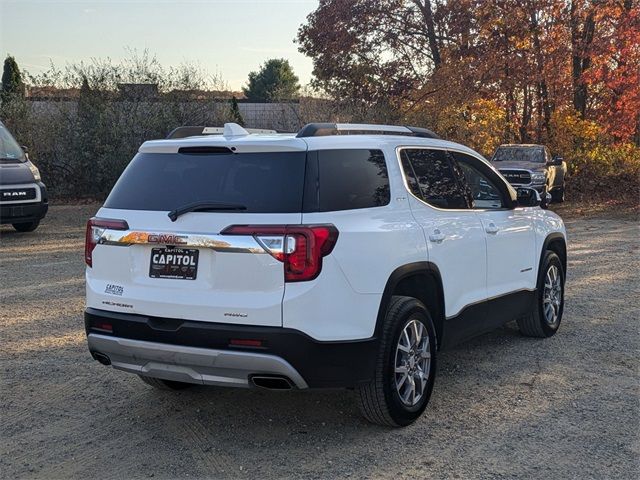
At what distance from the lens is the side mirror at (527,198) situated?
6.13 meters

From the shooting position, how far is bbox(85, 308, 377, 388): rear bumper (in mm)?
3811

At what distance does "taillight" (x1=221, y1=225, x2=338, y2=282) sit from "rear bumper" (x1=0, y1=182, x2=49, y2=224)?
10339 millimetres

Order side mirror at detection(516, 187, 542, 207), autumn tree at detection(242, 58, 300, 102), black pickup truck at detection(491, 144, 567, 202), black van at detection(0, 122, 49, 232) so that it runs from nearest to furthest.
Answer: side mirror at detection(516, 187, 542, 207) → black van at detection(0, 122, 49, 232) → black pickup truck at detection(491, 144, 567, 202) → autumn tree at detection(242, 58, 300, 102)

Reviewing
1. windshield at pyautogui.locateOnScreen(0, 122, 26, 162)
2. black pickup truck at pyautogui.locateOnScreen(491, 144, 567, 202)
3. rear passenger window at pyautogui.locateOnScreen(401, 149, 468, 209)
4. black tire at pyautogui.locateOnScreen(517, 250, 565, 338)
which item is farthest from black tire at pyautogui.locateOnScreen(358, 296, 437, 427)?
black pickup truck at pyautogui.locateOnScreen(491, 144, 567, 202)

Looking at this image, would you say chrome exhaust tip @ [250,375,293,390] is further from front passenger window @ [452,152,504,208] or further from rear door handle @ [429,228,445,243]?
front passenger window @ [452,152,504,208]

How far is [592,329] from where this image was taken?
6.84 meters

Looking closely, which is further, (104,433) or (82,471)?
(104,433)

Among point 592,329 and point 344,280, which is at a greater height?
point 344,280

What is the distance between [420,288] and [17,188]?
1024cm

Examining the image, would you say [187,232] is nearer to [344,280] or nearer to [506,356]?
[344,280]

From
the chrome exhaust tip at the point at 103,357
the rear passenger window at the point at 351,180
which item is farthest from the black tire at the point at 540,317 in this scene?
the chrome exhaust tip at the point at 103,357

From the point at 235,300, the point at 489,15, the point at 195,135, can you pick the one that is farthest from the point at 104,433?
the point at 489,15

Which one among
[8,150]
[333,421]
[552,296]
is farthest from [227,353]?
[8,150]

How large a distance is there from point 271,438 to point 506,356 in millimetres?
2545
